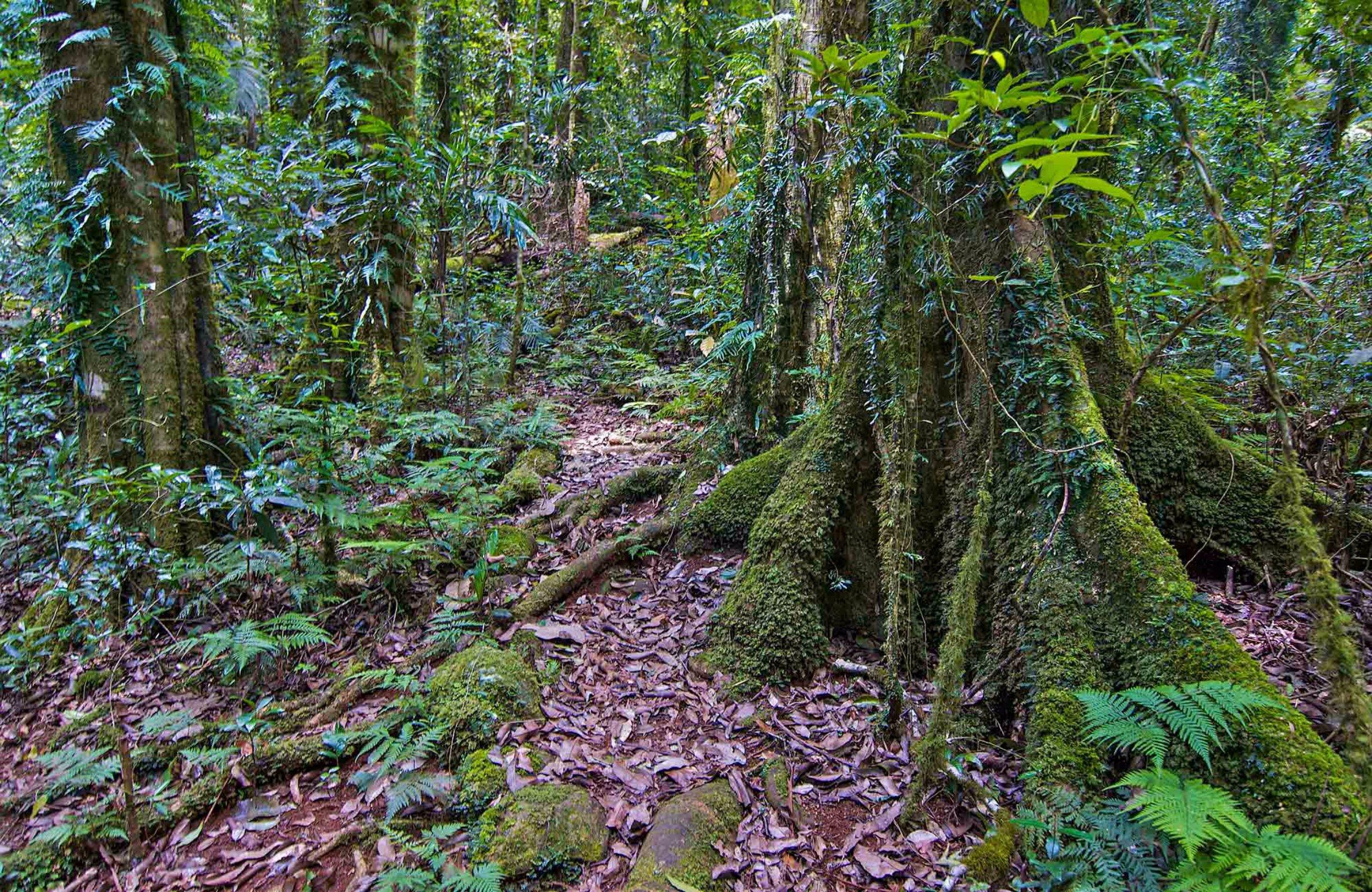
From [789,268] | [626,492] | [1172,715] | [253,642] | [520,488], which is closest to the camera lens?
[1172,715]

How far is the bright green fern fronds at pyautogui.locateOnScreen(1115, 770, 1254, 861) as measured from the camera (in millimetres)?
1824

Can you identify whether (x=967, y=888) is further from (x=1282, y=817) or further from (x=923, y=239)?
(x=923, y=239)

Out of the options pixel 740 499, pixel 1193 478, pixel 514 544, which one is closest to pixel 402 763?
pixel 514 544

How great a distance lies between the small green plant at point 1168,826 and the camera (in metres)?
1.78

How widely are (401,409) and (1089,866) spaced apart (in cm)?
562

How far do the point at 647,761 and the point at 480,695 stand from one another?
2.93 ft

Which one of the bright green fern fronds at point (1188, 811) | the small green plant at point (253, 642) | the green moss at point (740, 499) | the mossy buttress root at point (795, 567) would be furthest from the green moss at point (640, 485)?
the bright green fern fronds at point (1188, 811)

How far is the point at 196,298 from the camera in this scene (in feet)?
17.0

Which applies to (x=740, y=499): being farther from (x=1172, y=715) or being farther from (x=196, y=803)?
(x=196, y=803)

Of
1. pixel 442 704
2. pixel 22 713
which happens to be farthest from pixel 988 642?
pixel 22 713

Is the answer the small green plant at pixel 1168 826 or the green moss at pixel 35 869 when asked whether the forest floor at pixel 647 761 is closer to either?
the green moss at pixel 35 869

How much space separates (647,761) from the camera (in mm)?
3010

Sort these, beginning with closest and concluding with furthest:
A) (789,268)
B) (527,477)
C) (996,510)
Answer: (996,510), (789,268), (527,477)

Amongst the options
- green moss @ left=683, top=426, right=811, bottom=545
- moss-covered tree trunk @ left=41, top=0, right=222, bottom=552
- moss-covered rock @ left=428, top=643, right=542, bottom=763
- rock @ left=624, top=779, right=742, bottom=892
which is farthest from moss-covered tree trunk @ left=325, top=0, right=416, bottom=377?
rock @ left=624, top=779, right=742, bottom=892
